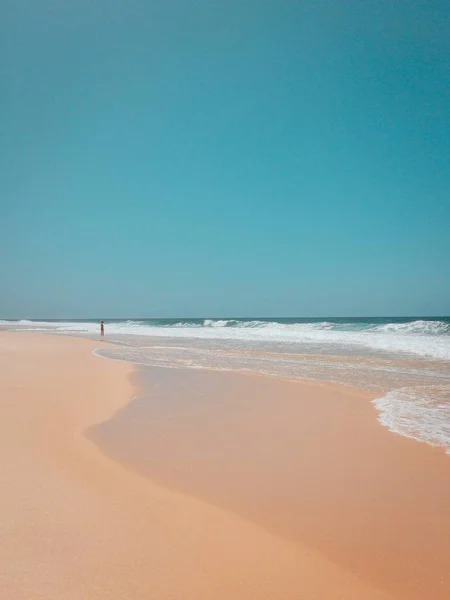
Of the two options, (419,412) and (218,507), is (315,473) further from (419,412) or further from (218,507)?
(419,412)

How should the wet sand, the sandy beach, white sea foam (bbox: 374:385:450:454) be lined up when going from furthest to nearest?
1. white sea foam (bbox: 374:385:450:454)
2. the wet sand
3. the sandy beach

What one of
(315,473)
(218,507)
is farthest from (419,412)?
(218,507)

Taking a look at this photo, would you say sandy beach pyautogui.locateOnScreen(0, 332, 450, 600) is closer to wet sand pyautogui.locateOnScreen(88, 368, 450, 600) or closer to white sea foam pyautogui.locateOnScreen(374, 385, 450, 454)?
wet sand pyautogui.locateOnScreen(88, 368, 450, 600)

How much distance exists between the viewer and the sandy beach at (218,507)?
229cm

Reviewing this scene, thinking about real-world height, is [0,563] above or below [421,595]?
above

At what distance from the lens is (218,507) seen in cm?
322

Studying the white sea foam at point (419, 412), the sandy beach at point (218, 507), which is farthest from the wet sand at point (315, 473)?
the white sea foam at point (419, 412)

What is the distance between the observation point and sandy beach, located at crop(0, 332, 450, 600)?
2.29 metres

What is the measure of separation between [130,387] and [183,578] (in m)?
6.66

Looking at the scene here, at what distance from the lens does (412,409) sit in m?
6.54

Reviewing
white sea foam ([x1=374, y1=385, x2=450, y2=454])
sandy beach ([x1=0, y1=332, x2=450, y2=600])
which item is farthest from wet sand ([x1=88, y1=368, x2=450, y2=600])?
white sea foam ([x1=374, y1=385, x2=450, y2=454])

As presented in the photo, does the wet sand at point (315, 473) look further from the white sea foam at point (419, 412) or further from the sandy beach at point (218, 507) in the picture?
the white sea foam at point (419, 412)

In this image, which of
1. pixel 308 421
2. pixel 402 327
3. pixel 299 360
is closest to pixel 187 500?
pixel 308 421

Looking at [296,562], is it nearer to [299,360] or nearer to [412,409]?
[412,409]
